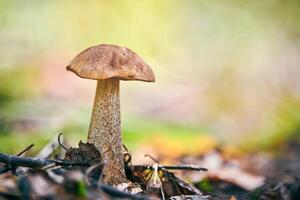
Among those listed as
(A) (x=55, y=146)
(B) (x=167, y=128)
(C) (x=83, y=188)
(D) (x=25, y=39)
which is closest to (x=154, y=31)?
(D) (x=25, y=39)

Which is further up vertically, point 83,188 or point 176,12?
point 176,12

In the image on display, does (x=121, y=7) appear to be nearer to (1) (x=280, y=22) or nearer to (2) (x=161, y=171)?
(1) (x=280, y=22)

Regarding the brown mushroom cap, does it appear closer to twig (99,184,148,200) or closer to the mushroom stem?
the mushroom stem

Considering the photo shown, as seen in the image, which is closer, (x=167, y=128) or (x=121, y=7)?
(x=167, y=128)

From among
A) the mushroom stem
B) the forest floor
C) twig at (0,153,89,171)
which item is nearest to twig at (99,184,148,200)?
the forest floor

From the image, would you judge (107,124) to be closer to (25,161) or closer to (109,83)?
(109,83)

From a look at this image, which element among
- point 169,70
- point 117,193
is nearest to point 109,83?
point 117,193

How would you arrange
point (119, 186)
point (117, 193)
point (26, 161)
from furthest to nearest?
1. point (119, 186)
2. point (26, 161)
3. point (117, 193)
